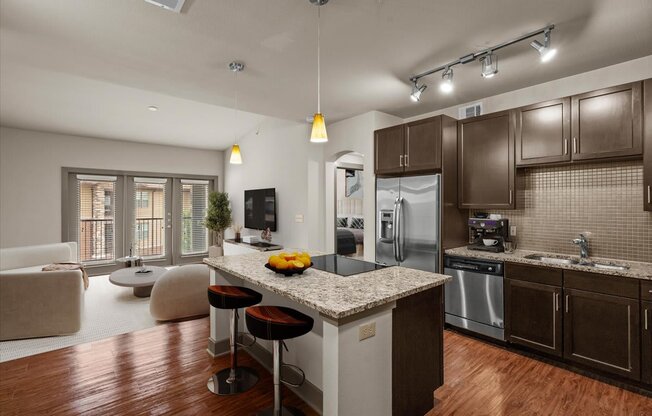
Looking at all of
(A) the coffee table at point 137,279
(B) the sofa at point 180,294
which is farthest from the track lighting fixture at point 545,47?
(A) the coffee table at point 137,279

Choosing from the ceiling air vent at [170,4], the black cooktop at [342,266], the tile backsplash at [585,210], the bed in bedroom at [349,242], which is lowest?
the bed in bedroom at [349,242]

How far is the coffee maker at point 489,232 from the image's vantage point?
332cm

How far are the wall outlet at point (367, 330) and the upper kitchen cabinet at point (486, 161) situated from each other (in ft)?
7.71

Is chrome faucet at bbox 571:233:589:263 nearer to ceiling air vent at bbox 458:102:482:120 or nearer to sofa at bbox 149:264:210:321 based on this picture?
ceiling air vent at bbox 458:102:482:120

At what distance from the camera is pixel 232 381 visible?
241 cm

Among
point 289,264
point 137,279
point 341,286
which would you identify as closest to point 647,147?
point 341,286

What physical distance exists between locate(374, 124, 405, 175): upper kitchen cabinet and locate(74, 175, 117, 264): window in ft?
18.3

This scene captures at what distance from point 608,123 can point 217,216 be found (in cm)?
674

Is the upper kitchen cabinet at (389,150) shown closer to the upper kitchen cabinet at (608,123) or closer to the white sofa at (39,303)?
the upper kitchen cabinet at (608,123)

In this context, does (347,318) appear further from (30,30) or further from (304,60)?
(30,30)

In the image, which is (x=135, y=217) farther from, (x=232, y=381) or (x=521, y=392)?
(x=521, y=392)

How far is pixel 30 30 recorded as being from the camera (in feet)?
7.47

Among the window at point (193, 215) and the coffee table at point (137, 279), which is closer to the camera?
the coffee table at point (137, 279)

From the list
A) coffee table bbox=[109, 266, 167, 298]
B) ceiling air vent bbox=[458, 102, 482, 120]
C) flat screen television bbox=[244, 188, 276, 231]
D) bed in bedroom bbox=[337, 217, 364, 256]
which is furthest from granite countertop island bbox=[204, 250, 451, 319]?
bed in bedroom bbox=[337, 217, 364, 256]
